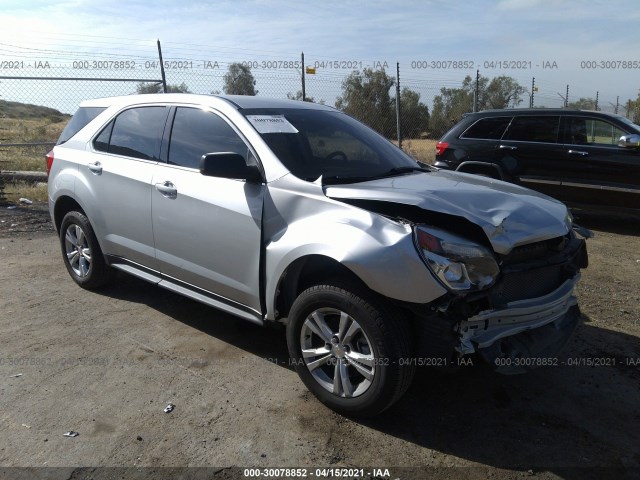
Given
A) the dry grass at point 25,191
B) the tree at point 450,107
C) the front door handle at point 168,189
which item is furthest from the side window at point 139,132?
the tree at point 450,107

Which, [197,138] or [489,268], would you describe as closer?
[489,268]

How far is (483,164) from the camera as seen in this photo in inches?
311

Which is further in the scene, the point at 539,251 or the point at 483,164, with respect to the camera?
the point at 483,164

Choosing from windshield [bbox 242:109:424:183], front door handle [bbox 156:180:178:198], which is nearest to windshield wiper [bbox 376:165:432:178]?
windshield [bbox 242:109:424:183]

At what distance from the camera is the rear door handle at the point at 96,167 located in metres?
4.72

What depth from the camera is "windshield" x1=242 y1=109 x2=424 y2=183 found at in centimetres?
367

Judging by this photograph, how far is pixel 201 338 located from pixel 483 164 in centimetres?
526

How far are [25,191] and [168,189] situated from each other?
Answer: 300 inches

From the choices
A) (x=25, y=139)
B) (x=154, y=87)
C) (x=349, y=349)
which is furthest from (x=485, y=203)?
(x=25, y=139)

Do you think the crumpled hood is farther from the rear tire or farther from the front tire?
the rear tire

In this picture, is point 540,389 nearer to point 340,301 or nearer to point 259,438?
point 340,301

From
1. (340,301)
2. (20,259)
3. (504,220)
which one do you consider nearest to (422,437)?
(340,301)

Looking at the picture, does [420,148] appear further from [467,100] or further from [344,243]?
[344,243]

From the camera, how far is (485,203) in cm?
324
